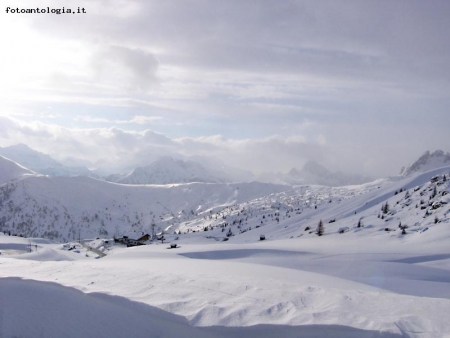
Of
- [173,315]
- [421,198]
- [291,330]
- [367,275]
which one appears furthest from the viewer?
[421,198]

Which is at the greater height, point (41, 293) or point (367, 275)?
point (41, 293)

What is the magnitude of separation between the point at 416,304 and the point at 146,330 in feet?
18.9

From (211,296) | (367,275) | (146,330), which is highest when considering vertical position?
(211,296)

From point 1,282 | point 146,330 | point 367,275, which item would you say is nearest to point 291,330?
point 146,330

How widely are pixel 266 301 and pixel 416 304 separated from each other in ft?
10.7

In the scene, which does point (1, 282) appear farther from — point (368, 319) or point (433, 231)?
point (433, 231)

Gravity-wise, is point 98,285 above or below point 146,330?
above

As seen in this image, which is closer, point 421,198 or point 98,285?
point 98,285

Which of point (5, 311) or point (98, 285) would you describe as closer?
point (5, 311)

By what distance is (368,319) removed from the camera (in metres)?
6.26

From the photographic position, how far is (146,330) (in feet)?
22.6

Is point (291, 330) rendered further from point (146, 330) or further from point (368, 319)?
point (146, 330)

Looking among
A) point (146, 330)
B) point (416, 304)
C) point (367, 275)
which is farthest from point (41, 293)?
point (367, 275)

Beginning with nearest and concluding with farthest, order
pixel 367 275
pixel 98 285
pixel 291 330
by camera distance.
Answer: pixel 291 330 → pixel 98 285 → pixel 367 275
